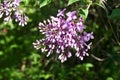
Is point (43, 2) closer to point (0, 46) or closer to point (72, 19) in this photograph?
point (72, 19)

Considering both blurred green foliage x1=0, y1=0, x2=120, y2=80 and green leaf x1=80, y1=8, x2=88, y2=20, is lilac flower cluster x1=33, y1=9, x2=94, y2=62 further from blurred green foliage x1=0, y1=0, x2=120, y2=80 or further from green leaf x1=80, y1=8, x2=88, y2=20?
blurred green foliage x1=0, y1=0, x2=120, y2=80

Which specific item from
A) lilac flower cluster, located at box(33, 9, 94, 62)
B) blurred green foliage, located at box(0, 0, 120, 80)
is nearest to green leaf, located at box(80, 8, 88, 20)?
lilac flower cluster, located at box(33, 9, 94, 62)

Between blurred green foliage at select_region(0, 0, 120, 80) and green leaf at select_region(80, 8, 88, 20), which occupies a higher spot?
green leaf at select_region(80, 8, 88, 20)

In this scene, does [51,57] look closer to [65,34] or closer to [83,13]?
[83,13]

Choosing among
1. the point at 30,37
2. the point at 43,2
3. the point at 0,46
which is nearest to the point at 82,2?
the point at 43,2

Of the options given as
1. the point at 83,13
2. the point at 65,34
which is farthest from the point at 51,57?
the point at 65,34

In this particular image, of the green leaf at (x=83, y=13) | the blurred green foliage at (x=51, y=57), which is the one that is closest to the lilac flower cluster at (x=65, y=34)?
the green leaf at (x=83, y=13)

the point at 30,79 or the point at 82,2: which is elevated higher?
the point at 82,2

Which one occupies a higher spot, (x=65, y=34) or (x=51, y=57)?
(x=65, y=34)

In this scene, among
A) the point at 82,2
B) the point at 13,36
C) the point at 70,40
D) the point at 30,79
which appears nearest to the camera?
the point at 70,40
